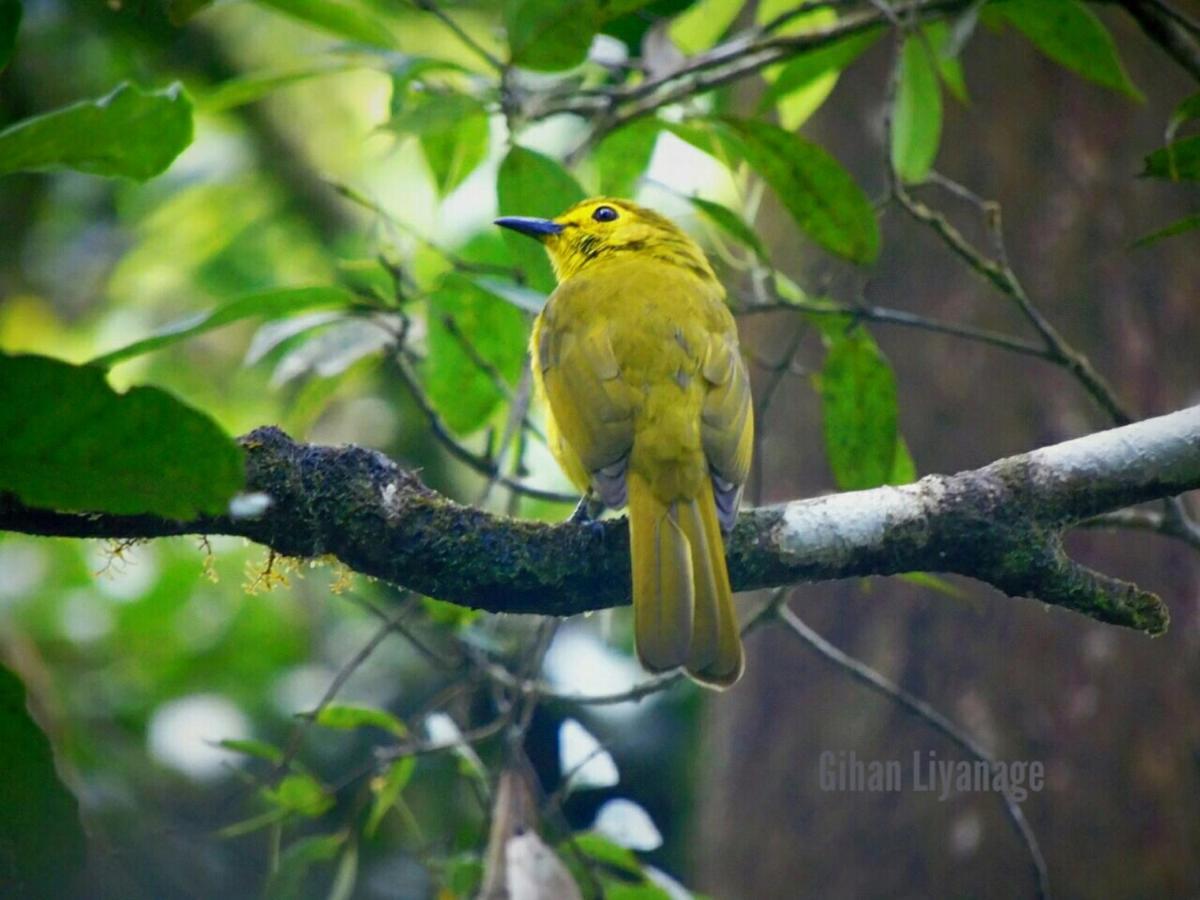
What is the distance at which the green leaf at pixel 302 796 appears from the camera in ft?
10.0

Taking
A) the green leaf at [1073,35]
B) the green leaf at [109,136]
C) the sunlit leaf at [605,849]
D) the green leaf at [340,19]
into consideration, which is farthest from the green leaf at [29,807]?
the green leaf at [1073,35]

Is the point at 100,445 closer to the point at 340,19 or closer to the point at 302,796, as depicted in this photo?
the point at 302,796

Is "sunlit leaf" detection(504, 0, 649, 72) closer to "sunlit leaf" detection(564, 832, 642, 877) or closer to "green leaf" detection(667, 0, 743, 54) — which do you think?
"green leaf" detection(667, 0, 743, 54)

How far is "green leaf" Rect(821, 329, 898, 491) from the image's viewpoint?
3053mm

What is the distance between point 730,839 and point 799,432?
1.66 meters

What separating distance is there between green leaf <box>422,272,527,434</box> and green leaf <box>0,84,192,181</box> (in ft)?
4.24

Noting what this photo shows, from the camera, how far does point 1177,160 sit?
2686 millimetres

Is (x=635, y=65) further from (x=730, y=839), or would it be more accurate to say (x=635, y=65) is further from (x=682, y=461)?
(x=730, y=839)

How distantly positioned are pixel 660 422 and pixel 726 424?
15 centimetres

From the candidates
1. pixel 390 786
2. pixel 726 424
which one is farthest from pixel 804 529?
pixel 390 786

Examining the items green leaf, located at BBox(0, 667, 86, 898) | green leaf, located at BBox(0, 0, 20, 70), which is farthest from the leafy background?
green leaf, located at BBox(0, 667, 86, 898)

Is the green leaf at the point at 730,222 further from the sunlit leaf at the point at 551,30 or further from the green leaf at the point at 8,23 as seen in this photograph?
the green leaf at the point at 8,23

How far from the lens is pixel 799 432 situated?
543cm

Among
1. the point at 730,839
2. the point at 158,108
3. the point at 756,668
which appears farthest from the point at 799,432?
the point at 158,108
